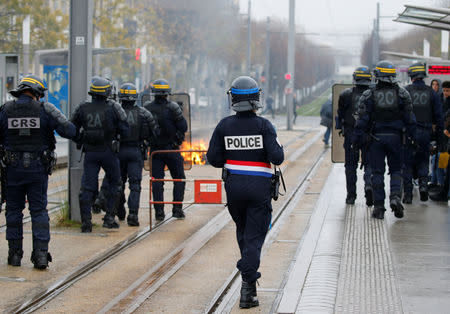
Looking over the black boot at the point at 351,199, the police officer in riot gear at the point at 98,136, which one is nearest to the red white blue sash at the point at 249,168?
the police officer in riot gear at the point at 98,136

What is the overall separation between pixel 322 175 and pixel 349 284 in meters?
11.4

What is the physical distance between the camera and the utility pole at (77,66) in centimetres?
1129

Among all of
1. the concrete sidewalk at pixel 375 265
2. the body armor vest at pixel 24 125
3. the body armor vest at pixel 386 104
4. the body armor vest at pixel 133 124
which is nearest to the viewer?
the concrete sidewalk at pixel 375 265

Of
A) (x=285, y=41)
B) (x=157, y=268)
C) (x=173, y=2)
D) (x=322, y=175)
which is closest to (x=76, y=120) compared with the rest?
(x=157, y=268)

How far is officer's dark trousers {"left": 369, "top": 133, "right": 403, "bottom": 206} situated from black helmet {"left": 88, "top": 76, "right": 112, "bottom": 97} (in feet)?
10.9

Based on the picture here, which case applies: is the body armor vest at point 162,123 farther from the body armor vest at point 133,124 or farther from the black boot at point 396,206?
the black boot at point 396,206

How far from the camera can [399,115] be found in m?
11.3

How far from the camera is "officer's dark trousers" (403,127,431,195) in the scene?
12969 millimetres

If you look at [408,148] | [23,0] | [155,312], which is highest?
[23,0]

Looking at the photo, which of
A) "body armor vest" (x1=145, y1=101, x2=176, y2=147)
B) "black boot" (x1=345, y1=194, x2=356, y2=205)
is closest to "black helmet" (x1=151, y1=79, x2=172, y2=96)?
"body armor vest" (x1=145, y1=101, x2=176, y2=147)

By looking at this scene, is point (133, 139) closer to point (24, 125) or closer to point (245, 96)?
point (24, 125)

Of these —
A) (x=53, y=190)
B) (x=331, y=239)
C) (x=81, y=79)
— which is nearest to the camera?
(x=331, y=239)

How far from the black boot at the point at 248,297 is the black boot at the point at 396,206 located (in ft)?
14.9

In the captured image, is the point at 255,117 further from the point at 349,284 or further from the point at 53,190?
the point at 53,190
